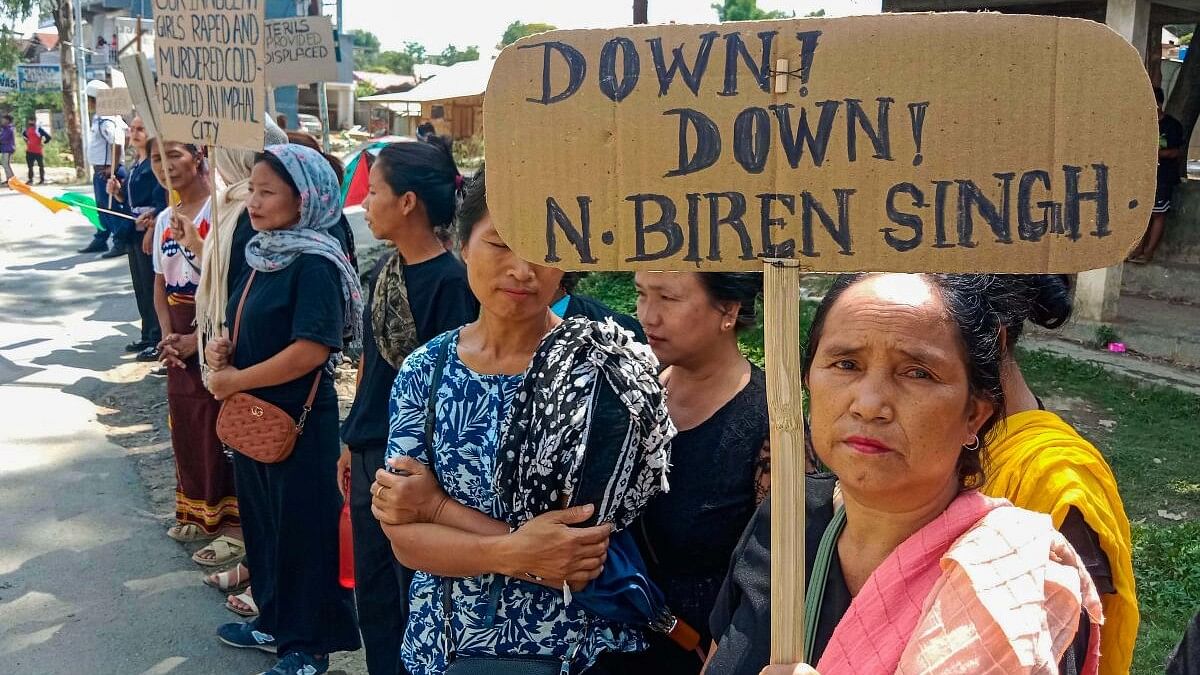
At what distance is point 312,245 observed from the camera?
3.61m

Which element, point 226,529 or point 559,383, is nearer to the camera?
point 559,383

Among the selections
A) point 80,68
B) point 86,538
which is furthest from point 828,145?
point 80,68

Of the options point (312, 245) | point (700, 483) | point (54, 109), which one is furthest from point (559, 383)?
point (54, 109)

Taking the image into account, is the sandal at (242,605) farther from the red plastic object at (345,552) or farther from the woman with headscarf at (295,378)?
the red plastic object at (345,552)

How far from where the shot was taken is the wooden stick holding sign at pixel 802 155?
127cm

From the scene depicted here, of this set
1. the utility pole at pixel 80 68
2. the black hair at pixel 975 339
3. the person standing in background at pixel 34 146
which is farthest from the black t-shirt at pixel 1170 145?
the person standing in background at pixel 34 146

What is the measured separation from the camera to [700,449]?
7.16 ft

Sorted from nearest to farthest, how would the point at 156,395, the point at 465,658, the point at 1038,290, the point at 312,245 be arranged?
the point at 1038,290, the point at 465,658, the point at 312,245, the point at 156,395

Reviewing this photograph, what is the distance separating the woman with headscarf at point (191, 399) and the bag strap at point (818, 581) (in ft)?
11.9

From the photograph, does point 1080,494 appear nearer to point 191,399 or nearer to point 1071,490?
point 1071,490

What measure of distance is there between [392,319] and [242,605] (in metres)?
1.72

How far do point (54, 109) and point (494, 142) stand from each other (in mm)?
42852

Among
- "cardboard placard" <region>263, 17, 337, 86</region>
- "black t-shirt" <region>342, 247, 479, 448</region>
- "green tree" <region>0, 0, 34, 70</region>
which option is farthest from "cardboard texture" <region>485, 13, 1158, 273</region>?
"green tree" <region>0, 0, 34, 70</region>

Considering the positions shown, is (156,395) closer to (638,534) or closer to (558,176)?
(638,534)
